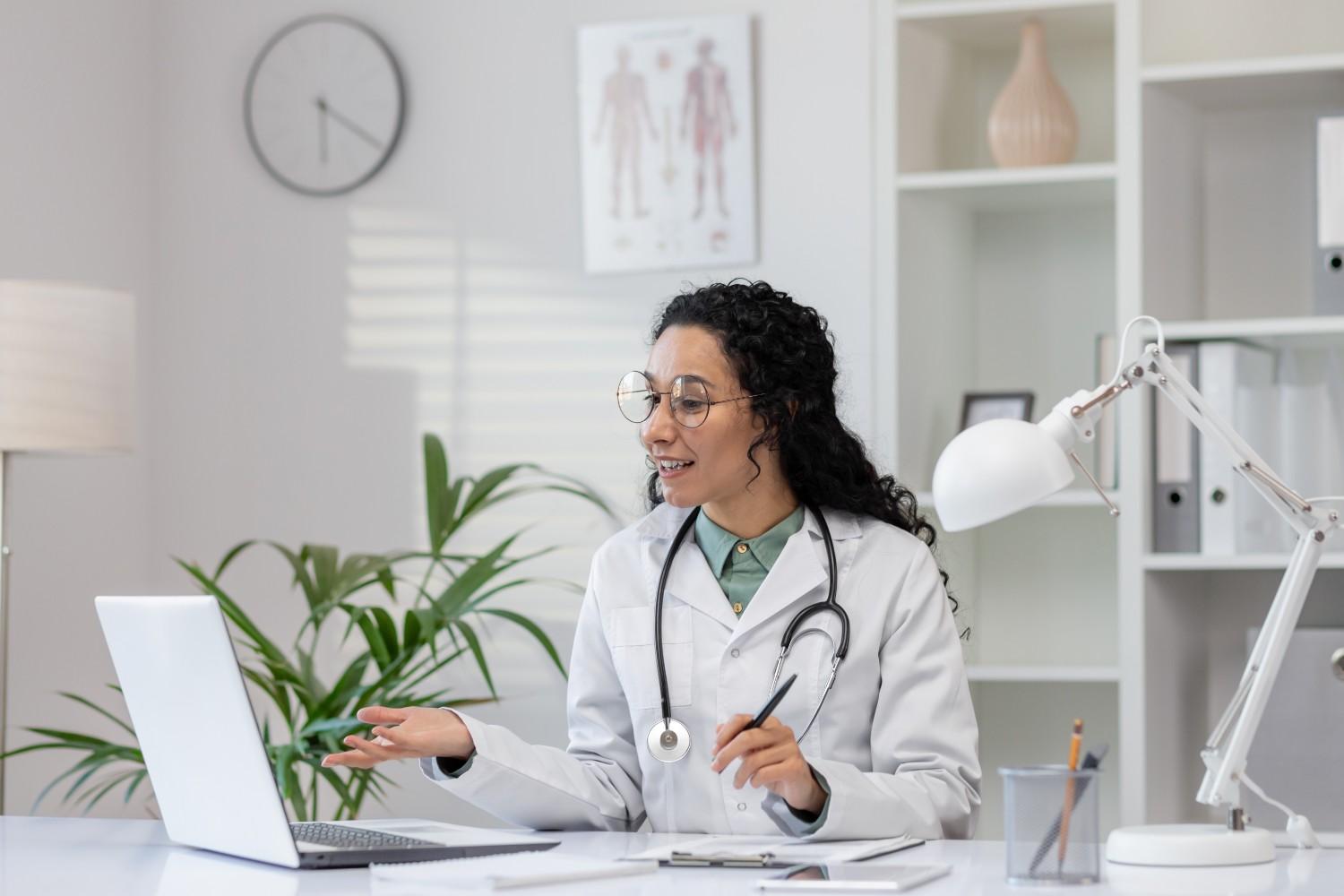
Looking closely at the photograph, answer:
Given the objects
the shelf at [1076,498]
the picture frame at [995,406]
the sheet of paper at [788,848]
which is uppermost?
the picture frame at [995,406]

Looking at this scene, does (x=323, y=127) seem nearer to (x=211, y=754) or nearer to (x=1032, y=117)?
(x=1032, y=117)

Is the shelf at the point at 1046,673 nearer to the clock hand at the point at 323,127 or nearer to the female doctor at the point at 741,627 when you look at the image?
the female doctor at the point at 741,627

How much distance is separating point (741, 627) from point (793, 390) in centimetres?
34

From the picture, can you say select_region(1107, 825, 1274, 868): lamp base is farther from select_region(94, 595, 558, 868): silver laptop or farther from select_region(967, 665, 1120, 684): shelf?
select_region(967, 665, 1120, 684): shelf

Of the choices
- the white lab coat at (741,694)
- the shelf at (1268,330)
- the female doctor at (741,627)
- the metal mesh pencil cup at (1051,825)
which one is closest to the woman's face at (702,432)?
the female doctor at (741,627)

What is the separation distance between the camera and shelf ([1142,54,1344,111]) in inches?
110

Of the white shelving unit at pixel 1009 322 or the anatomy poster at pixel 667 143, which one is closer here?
the white shelving unit at pixel 1009 322

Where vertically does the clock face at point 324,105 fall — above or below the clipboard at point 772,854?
above

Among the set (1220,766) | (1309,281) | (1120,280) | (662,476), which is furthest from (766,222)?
(1220,766)

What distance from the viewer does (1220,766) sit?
5.04 ft

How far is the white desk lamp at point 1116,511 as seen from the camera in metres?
1.44

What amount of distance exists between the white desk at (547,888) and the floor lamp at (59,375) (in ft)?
3.46

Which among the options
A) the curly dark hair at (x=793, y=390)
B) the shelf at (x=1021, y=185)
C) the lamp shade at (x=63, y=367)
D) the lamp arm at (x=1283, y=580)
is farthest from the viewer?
the shelf at (x=1021, y=185)

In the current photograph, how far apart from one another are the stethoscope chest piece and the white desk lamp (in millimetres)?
605
